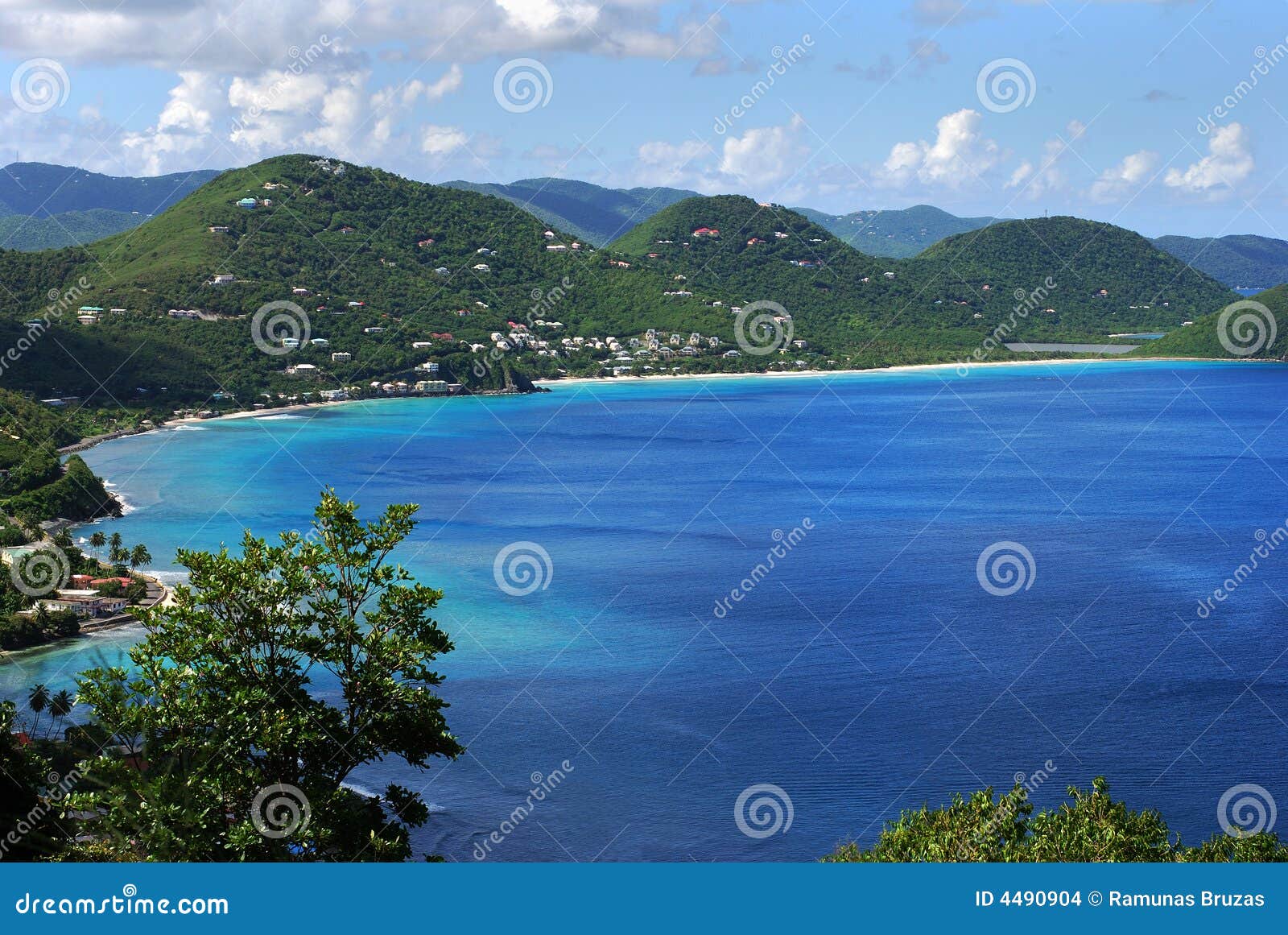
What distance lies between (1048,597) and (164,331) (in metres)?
63.7

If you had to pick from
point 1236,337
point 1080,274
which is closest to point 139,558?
point 1236,337

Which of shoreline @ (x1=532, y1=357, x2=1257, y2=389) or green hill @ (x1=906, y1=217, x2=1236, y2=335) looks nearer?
shoreline @ (x1=532, y1=357, x2=1257, y2=389)

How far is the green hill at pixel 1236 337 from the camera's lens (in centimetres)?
12912

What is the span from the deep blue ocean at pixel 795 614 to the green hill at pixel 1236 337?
204 feet

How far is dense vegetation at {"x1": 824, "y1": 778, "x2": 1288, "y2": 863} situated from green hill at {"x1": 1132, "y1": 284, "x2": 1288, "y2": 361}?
127 metres

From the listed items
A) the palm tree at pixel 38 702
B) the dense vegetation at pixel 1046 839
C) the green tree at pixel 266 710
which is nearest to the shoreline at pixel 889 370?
the palm tree at pixel 38 702

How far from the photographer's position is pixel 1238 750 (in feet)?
75.6

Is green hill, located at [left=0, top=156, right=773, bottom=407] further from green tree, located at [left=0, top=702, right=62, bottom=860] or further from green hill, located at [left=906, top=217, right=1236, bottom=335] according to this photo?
green tree, located at [left=0, top=702, right=62, bottom=860]

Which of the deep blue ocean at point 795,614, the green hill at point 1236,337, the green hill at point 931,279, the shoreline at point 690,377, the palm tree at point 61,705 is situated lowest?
the palm tree at point 61,705

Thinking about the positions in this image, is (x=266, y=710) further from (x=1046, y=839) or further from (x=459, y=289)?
(x=459, y=289)

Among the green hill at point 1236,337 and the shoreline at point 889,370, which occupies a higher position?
the green hill at point 1236,337

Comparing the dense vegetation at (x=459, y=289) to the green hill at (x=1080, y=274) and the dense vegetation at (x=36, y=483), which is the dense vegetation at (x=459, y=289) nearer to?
the green hill at (x=1080, y=274)

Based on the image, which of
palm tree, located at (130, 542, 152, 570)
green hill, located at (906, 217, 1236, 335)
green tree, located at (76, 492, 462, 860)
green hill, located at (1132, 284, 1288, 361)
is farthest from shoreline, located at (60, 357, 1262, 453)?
green tree, located at (76, 492, 462, 860)

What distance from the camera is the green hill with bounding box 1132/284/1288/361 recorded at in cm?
12912
